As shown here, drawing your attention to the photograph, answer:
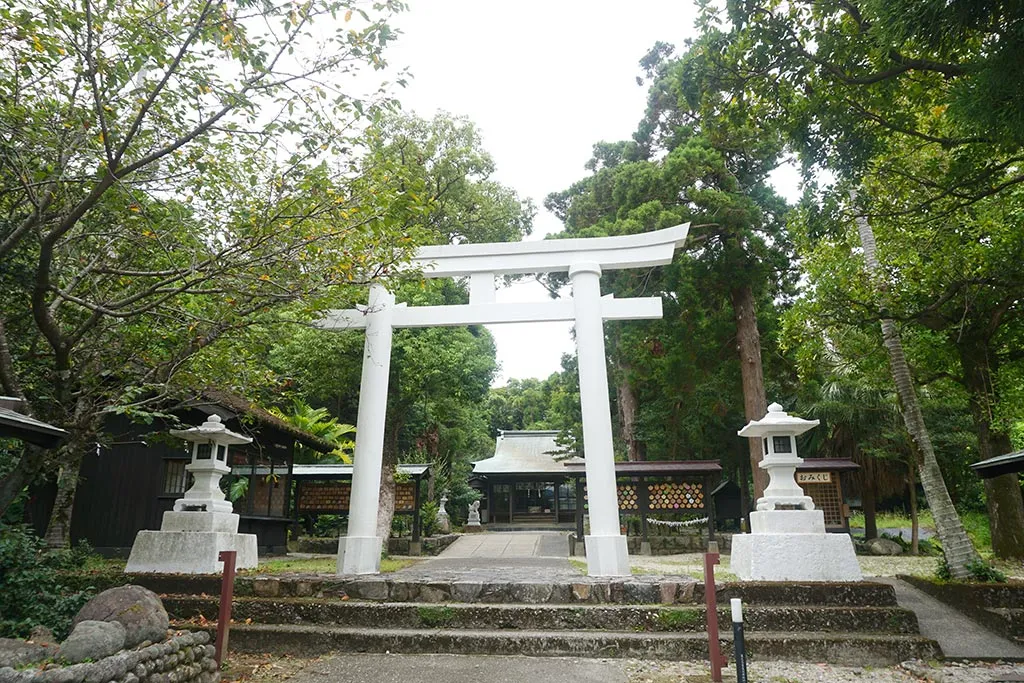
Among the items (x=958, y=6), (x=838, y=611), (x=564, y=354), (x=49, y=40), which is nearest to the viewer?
(x=958, y=6)

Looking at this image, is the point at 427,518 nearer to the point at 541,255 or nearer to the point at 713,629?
the point at 541,255

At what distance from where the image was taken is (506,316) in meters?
8.63

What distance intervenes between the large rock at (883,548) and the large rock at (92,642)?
15.0 m

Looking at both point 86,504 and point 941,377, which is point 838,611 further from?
point 86,504

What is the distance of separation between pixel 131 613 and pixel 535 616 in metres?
3.64

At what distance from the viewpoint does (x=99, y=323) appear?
20.3 feet

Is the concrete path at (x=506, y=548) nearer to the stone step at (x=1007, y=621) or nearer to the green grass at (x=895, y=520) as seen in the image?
the stone step at (x=1007, y=621)

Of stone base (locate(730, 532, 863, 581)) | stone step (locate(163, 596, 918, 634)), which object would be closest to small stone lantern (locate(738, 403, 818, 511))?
stone base (locate(730, 532, 863, 581))

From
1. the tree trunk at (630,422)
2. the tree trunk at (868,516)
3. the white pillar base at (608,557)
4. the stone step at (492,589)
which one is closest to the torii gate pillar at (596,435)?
the white pillar base at (608,557)

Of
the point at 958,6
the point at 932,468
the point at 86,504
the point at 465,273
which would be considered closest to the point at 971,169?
the point at 958,6

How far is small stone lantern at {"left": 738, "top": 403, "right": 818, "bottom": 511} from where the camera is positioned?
6906mm

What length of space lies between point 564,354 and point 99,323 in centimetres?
1737

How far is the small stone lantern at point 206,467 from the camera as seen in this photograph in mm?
7660

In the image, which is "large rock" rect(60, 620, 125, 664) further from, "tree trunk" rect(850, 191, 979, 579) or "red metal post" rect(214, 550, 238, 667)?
"tree trunk" rect(850, 191, 979, 579)
